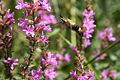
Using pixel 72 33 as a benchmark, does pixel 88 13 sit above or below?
above

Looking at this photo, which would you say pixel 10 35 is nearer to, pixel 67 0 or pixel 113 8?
pixel 67 0

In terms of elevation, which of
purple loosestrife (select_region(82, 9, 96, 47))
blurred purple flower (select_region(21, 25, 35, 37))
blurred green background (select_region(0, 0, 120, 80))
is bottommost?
blurred green background (select_region(0, 0, 120, 80))

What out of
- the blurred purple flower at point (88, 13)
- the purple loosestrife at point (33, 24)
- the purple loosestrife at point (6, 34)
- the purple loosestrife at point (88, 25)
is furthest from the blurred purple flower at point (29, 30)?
the blurred purple flower at point (88, 13)

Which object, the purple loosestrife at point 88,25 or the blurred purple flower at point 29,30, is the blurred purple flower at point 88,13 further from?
the blurred purple flower at point 29,30

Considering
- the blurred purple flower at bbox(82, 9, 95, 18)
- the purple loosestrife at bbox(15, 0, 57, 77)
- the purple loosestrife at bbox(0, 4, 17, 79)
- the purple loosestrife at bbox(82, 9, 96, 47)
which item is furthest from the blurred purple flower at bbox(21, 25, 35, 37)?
the blurred purple flower at bbox(82, 9, 95, 18)

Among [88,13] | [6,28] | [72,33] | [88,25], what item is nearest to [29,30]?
[6,28]

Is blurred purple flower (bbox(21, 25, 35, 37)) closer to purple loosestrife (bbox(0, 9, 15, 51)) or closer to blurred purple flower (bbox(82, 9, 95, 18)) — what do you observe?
purple loosestrife (bbox(0, 9, 15, 51))

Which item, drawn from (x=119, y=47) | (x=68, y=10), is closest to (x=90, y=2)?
(x=119, y=47)

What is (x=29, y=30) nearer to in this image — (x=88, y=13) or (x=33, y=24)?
(x=33, y=24)

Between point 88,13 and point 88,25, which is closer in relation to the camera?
point 88,25

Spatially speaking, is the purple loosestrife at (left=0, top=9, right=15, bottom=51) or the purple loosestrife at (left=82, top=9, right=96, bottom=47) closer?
the purple loosestrife at (left=0, top=9, right=15, bottom=51)

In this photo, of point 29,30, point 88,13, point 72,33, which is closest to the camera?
point 29,30
